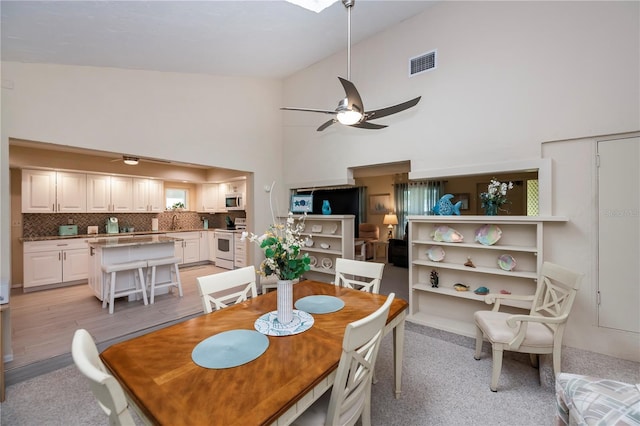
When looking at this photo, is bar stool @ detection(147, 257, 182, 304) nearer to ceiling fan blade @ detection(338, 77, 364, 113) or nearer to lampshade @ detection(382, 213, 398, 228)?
ceiling fan blade @ detection(338, 77, 364, 113)

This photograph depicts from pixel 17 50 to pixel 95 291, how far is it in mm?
3414

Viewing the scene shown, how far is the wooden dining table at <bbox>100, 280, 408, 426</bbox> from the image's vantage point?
908 mm

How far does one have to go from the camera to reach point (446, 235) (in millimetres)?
3225

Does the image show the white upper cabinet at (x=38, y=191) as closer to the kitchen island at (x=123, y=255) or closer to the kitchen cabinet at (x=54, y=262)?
the kitchen cabinet at (x=54, y=262)

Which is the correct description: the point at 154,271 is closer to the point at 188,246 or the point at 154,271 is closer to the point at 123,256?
the point at 123,256

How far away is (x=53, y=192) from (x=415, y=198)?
8.20 meters

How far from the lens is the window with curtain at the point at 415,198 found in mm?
7105

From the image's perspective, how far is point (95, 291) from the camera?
163 inches

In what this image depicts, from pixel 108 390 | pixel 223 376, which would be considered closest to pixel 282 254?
pixel 223 376

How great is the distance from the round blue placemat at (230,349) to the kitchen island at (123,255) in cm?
336

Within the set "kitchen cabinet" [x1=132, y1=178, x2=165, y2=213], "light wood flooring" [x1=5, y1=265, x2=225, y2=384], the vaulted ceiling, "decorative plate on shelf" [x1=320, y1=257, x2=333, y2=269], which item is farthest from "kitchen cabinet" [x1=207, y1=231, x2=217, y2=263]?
the vaulted ceiling

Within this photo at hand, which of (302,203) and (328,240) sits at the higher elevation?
(302,203)

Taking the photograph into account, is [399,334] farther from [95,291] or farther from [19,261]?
[19,261]

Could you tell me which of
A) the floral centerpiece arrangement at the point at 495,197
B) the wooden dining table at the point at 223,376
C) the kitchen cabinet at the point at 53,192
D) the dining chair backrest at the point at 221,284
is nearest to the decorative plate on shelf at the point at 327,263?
the dining chair backrest at the point at 221,284
